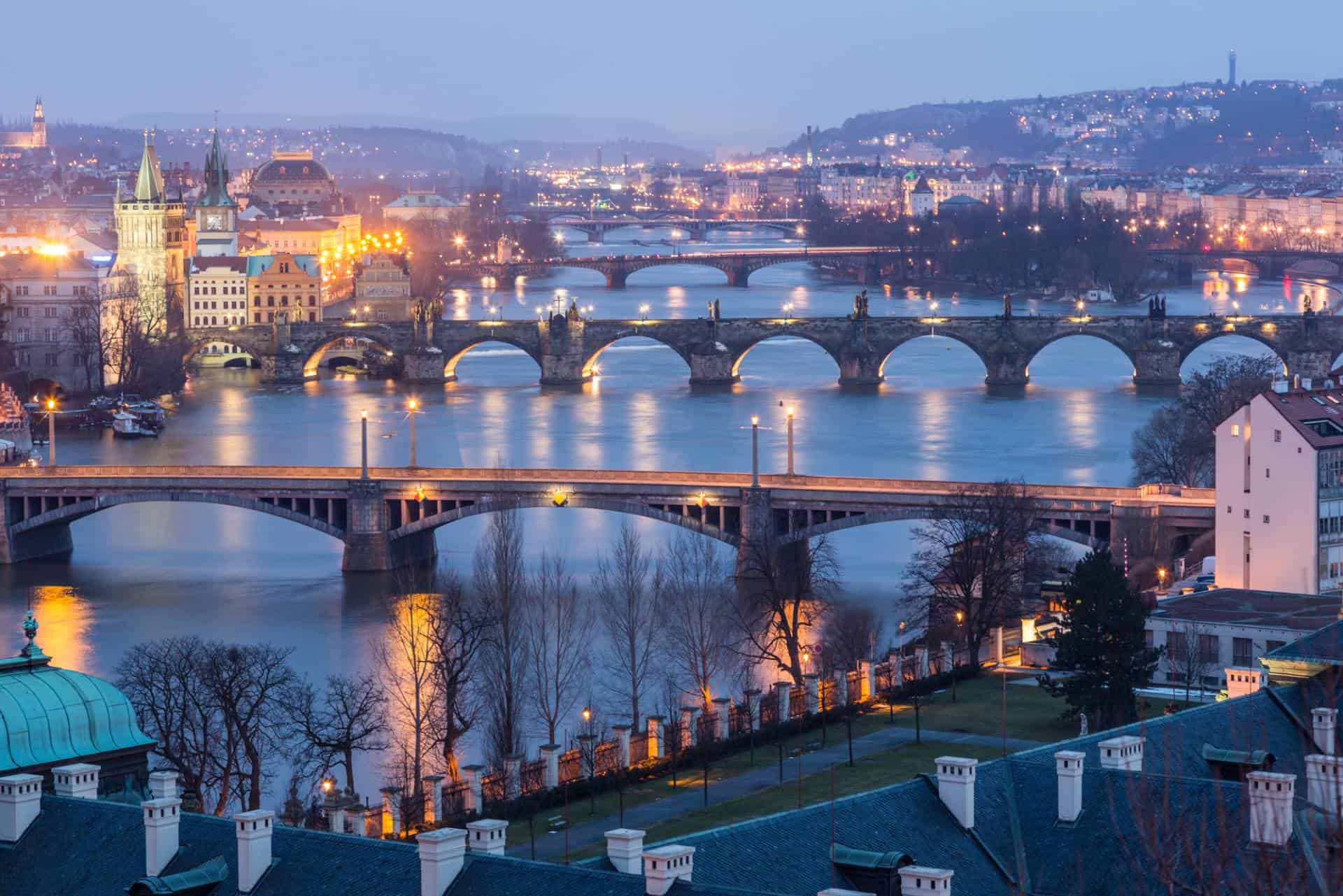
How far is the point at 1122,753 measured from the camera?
1514 centimetres

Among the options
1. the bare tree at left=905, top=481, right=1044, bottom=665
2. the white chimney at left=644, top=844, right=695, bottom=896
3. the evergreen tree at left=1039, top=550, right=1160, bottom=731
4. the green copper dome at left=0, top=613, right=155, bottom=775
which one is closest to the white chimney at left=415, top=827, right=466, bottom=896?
the white chimney at left=644, top=844, right=695, bottom=896

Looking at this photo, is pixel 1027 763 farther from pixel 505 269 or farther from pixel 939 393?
pixel 505 269

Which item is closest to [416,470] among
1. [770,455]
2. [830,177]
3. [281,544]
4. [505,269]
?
[281,544]

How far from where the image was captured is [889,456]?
1841 inches

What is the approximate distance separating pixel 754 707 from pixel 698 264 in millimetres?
71252

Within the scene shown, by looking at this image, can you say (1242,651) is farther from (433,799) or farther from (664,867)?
(664,867)

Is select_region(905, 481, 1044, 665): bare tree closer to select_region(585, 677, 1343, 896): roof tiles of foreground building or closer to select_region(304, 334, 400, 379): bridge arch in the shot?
select_region(585, 677, 1343, 896): roof tiles of foreground building

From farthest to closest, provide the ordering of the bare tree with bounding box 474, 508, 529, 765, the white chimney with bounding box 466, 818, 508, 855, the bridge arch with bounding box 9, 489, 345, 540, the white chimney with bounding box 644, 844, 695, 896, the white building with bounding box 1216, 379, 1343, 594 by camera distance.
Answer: the bridge arch with bounding box 9, 489, 345, 540 → the white building with bounding box 1216, 379, 1343, 594 → the bare tree with bounding box 474, 508, 529, 765 → the white chimney with bounding box 466, 818, 508, 855 → the white chimney with bounding box 644, 844, 695, 896

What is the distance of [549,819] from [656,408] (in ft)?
118

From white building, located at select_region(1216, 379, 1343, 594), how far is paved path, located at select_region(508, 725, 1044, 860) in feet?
22.1

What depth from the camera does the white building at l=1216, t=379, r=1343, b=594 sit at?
1150 inches

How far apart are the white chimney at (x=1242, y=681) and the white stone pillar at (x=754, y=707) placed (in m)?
4.51

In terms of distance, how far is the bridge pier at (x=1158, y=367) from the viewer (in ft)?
202

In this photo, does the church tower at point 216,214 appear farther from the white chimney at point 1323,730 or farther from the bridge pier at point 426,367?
the white chimney at point 1323,730
